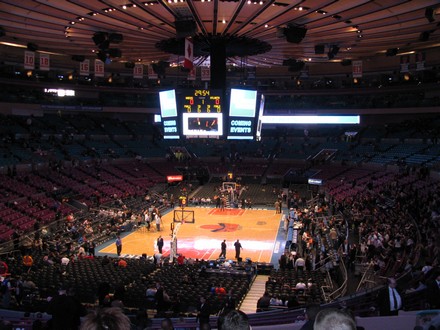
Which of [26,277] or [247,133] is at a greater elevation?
[247,133]

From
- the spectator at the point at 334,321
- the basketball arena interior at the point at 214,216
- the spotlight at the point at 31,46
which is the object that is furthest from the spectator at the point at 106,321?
the spotlight at the point at 31,46

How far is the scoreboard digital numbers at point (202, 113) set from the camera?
2369 centimetres

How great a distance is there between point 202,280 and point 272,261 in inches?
310

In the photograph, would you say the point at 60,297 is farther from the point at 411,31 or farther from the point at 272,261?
the point at 411,31

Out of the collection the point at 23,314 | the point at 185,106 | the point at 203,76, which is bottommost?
the point at 23,314

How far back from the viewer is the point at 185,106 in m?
24.3

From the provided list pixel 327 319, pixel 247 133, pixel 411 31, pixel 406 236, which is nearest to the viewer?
pixel 327 319

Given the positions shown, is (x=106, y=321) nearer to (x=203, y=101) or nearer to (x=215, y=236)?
(x=203, y=101)

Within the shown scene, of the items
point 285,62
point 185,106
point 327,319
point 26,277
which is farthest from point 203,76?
point 327,319

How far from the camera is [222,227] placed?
3384cm

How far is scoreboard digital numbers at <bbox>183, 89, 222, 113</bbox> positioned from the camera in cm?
2359

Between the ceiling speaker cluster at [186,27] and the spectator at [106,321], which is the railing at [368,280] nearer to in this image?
the ceiling speaker cluster at [186,27]

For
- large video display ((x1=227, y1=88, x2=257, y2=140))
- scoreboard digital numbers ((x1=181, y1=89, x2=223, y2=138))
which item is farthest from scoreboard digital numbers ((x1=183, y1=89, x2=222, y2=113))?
large video display ((x1=227, y1=88, x2=257, y2=140))

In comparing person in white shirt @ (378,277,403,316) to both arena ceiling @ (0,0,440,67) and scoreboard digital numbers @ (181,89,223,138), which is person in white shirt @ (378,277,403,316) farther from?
scoreboard digital numbers @ (181,89,223,138)
